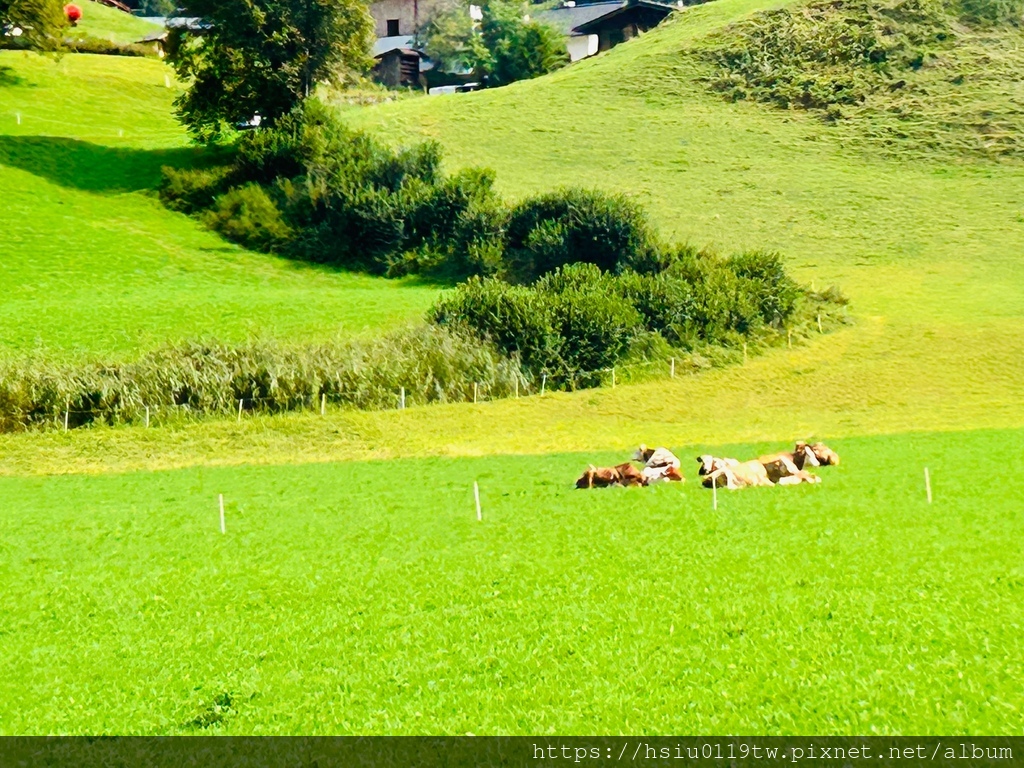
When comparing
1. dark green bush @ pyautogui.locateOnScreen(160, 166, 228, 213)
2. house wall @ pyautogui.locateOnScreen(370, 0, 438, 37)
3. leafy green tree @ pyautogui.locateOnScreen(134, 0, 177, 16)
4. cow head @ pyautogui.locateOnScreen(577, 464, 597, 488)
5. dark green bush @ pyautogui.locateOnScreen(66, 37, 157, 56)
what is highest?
leafy green tree @ pyautogui.locateOnScreen(134, 0, 177, 16)

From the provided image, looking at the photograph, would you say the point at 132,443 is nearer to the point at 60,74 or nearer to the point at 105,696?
the point at 105,696

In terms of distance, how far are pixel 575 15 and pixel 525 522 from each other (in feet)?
397

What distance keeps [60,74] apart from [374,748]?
3869 inches

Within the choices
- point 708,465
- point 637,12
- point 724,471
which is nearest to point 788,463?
point 708,465

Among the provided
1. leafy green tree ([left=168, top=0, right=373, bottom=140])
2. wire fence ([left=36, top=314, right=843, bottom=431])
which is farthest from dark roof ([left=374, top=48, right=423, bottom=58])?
wire fence ([left=36, top=314, right=843, bottom=431])

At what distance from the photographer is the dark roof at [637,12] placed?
122m

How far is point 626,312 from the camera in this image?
5200cm

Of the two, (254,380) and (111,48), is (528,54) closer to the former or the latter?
(111,48)

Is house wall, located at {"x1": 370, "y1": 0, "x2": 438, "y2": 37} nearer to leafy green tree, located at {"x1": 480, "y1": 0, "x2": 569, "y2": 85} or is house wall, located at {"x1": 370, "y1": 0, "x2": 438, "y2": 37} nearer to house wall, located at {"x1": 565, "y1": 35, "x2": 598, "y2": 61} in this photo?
house wall, located at {"x1": 565, "y1": 35, "x2": 598, "y2": 61}

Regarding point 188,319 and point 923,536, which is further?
point 188,319

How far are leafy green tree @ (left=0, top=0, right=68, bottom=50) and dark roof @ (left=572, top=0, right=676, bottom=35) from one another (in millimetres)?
55809

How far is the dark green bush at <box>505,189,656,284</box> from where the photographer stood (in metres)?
63.2

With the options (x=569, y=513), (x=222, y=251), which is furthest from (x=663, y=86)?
(x=569, y=513)

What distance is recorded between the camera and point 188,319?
52.6 metres
